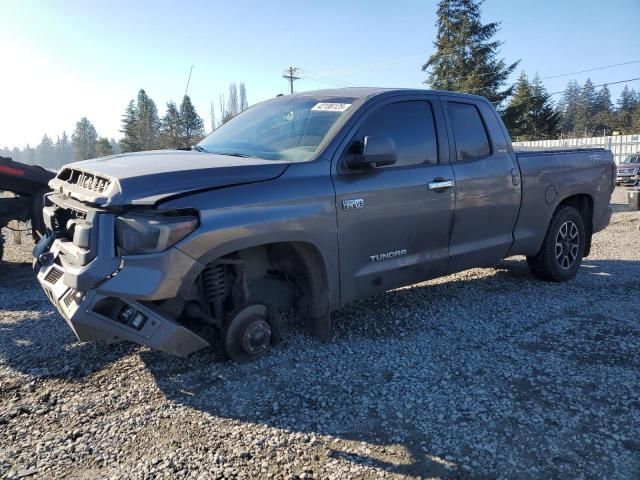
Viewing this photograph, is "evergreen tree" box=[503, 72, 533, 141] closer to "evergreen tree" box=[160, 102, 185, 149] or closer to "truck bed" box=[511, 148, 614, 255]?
"evergreen tree" box=[160, 102, 185, 149]

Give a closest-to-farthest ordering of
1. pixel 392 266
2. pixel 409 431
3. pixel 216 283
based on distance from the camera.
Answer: pixel 409 431 → pixel 216 283 → pixel 392 266

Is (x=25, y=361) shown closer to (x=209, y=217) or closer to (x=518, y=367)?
(x=209, y=217)

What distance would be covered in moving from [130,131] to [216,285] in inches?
2510

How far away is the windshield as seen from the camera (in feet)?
12.6

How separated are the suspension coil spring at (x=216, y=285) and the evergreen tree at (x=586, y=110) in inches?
3679

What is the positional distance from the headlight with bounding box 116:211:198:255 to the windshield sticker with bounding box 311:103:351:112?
1.68m

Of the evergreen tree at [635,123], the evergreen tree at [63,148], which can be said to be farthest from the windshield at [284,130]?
the evergreen tree at [63,148]

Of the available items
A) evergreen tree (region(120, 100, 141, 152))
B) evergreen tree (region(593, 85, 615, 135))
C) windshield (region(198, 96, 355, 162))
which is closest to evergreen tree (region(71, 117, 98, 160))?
evergreen tree (region(120, 100, 141, 152))

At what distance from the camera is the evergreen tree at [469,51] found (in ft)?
132

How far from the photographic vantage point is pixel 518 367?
3600 millimetres

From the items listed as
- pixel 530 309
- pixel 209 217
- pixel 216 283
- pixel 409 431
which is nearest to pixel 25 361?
pixel 216 283

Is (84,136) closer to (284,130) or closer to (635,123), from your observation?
(635,123)

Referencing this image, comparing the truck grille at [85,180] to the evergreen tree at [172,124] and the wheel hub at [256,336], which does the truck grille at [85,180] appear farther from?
the evergreen tree at [172,124]

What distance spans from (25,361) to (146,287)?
5.14ft
